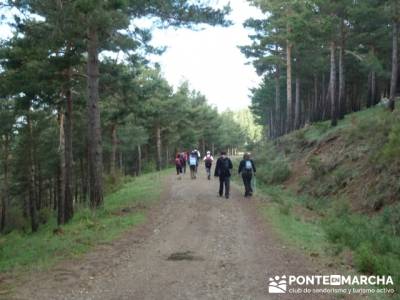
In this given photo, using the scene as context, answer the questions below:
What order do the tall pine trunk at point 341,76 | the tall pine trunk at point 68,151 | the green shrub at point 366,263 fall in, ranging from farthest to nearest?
the tall pine trunk at point 341,76, the tall pine trunk at point 68,151, the green shrub at point 366,263

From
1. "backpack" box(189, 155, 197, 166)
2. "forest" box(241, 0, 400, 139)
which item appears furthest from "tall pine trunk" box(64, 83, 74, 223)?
"forest" box(241, 0, 400, 139)

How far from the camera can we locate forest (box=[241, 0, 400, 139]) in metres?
27.9

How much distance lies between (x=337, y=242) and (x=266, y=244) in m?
1.95

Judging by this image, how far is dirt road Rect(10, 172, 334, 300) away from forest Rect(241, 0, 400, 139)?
16.1 meters

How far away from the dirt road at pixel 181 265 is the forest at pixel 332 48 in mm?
16096

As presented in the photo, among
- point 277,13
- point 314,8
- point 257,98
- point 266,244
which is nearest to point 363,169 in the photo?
point 266,244

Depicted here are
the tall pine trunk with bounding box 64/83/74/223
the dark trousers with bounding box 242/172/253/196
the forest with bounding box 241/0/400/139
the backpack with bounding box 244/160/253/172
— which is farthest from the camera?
the forest with bounding box 241/0/400/139

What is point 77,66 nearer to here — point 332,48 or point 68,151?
point 68,151

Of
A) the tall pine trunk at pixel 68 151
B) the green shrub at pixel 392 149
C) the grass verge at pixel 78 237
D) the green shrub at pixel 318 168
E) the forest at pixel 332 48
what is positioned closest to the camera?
the grass verge at pixel 78 237

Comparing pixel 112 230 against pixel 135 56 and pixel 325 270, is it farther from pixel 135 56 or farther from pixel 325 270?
pixel 135 56

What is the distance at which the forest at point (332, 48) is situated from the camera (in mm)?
27875

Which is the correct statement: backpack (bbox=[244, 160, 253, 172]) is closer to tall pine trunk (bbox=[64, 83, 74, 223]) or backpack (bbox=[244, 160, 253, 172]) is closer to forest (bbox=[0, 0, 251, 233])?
forest (bbox=[0, 0, 251, 233])

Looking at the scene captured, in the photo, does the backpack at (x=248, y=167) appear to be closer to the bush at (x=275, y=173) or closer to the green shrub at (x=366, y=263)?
the bush at (x=275, y=173)

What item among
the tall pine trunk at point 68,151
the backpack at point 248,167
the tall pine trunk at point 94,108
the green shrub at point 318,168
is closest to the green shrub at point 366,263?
the backpack at point 248,167
